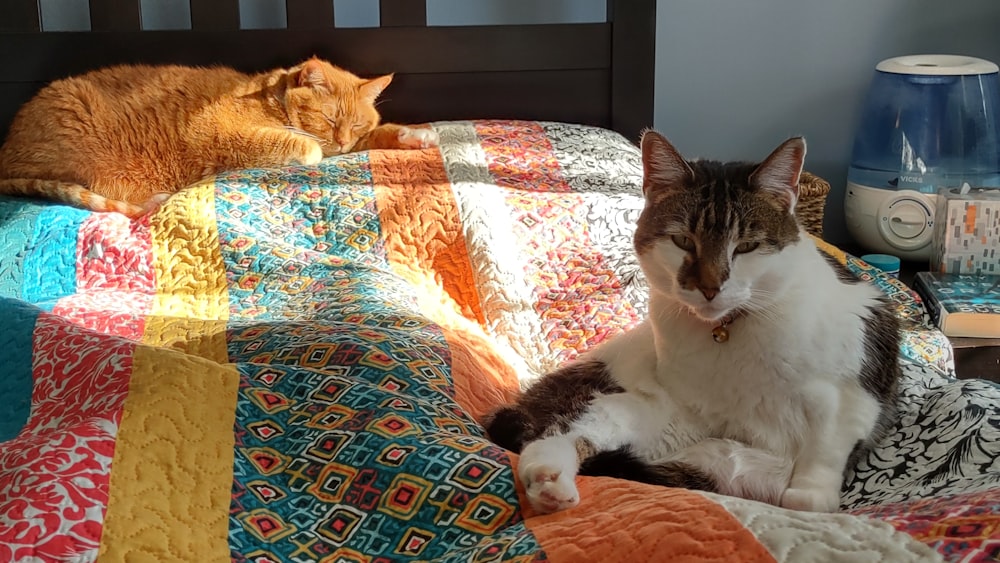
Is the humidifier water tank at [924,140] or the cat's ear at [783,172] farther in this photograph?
the humidifier water tank at [924,140]

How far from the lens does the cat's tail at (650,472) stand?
115cm

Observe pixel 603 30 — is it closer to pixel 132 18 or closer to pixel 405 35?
pixel 405 35

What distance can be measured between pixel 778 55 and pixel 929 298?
33.7 inches

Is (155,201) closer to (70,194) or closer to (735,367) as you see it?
(70,194)

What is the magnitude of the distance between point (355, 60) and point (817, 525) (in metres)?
1.74

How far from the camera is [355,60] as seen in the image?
7.61 ft

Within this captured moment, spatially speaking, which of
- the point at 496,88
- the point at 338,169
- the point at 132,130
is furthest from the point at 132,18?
the point at 496,88

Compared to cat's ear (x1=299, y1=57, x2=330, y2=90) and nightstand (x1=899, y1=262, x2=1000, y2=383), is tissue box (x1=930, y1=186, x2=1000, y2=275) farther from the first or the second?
cat's ear (x1=299, y1=57, x2=330, y2=90)

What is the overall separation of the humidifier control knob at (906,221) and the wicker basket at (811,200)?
0.48ft

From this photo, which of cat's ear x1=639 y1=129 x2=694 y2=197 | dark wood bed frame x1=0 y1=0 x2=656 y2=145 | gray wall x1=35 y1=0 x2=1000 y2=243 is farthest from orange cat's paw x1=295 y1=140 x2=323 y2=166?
cat's ear x1=639 y1=129 x2=694 y2=197

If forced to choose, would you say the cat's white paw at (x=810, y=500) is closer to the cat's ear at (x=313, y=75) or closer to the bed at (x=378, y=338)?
the bed at (x=378, y=338)

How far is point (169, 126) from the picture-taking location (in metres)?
2.17

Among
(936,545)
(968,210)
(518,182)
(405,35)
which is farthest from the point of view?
(405,35)

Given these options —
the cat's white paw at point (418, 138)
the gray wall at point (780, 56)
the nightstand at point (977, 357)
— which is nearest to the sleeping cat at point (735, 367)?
the nightstand at point (977, 357)
